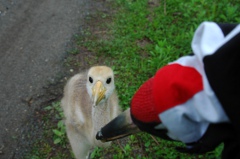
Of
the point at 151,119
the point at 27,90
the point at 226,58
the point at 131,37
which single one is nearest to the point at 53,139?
the point at 27,90

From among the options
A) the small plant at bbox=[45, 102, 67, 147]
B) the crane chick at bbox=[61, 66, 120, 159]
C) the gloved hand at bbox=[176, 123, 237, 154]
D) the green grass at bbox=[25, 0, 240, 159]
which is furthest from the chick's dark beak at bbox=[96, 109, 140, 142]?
the small plant at bbox=[45, 102, 67, 147]

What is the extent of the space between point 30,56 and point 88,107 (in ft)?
5.65

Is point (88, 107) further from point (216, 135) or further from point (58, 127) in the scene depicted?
point (216, 135)

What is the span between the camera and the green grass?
361 cm

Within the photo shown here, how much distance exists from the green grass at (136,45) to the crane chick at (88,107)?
0.31 metres

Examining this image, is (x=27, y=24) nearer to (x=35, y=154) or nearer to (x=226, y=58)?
(x=35, y=154)

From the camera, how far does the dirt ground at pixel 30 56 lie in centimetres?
379

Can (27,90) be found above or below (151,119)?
below

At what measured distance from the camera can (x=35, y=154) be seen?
3520 mm

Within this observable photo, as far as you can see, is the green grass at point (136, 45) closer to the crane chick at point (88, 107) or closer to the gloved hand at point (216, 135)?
the crane chick at point (88, 107)

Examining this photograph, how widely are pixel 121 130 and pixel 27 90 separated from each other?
280 centimetres

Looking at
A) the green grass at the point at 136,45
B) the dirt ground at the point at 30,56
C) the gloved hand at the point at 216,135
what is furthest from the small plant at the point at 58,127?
the gloved hand at the point at 216,135

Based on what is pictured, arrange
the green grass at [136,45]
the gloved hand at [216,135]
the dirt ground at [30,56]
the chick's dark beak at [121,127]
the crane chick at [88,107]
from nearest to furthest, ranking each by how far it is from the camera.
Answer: the gloved hand at [216,135], the chick's dark beak at [121,127], the crane chick at [88,107], the green grass at [136,45], the dirt ground at [30,56]

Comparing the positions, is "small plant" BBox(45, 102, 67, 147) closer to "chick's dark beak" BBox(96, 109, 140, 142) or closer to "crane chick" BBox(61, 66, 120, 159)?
"crane chick" BBox(61, 66, 120, 159)
